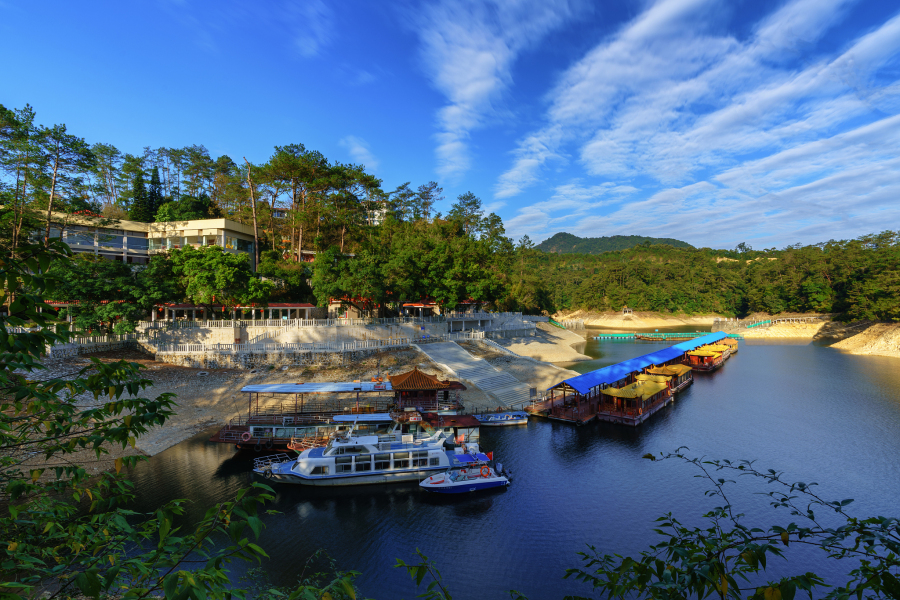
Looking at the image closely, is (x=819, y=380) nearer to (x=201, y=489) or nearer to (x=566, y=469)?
(x=566, y=469)

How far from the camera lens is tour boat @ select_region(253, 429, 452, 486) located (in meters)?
21.6

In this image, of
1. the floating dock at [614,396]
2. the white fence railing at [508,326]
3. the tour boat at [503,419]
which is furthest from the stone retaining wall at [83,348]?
the white fence railing at [508,326]

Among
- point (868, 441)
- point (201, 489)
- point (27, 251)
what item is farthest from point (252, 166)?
point (868, 441)

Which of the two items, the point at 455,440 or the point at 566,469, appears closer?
the point at 566,469

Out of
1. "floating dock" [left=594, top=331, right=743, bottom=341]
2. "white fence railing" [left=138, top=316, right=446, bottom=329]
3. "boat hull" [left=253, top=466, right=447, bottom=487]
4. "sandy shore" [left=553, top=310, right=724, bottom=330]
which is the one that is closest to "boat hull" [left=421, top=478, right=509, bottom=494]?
"boat hull" [left=253, top=466, right=447, bottom=487]

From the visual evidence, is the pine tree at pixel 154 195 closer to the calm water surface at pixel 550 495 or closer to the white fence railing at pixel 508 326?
the calm water surface at pixel 550 495

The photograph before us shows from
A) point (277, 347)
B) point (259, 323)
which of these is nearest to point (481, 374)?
point (277, 347)

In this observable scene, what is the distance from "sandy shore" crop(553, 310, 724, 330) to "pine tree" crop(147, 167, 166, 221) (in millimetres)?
94938

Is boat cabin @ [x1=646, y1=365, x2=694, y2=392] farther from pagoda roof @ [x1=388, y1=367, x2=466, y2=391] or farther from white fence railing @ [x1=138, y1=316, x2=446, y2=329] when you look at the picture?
white fence railing @ [x1=138, y1=316, x2=446, y2=329]

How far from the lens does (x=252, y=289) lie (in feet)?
126

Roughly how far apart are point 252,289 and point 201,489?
2171 centimetres

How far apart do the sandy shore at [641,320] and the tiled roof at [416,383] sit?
87.8 metres

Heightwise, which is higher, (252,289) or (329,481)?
(252,289)

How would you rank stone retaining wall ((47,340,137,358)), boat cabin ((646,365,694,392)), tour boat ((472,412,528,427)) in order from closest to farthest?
tour boat ((472,412,528,427))
stone retaining wall ((47,340,137,358))
boat cabin ((646,365,694,392))
